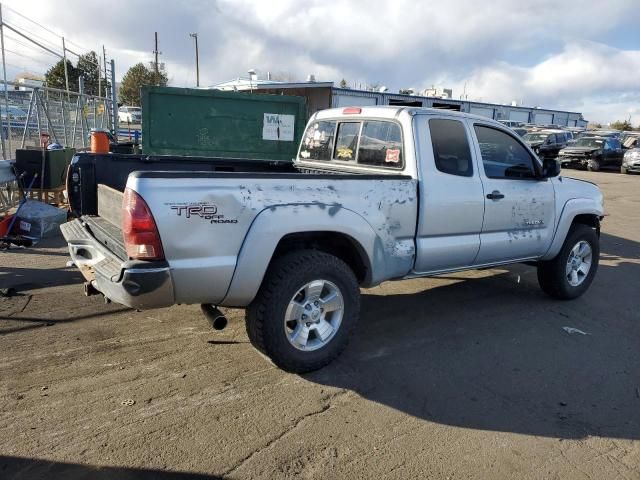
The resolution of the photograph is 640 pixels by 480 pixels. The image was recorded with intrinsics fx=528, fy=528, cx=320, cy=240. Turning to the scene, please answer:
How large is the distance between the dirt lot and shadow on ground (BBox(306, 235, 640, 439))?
0.05 feet

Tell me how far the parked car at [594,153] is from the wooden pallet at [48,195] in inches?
932

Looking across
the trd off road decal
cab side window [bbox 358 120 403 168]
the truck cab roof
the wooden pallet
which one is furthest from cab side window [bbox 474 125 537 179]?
the wooden pallet

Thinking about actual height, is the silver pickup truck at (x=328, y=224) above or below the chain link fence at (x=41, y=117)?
below

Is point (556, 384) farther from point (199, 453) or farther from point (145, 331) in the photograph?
point (145, 331)

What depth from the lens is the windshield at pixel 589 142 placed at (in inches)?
1041

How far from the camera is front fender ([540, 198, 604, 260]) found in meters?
5.50

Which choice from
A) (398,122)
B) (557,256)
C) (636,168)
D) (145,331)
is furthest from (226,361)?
(636,168)

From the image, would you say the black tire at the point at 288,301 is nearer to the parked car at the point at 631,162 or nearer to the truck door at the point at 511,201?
the truck door at the point at 511,201

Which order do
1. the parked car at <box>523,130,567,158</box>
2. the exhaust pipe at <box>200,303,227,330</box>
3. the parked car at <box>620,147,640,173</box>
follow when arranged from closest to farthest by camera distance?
the exhaust pipe at <box>200,303,227,330</box> < the parked car at <box>620,147,640,173</box> < the parked car at <box>523,130,567,158</box>

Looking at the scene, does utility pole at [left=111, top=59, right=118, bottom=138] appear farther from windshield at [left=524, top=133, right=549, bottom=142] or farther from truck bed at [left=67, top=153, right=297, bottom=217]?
windshield at [left=524, top=133, right=549, bottom=142]

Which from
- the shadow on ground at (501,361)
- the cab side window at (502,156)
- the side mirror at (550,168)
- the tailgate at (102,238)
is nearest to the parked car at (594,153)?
the shadow on ground at (501,361)

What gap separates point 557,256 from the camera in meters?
5.68

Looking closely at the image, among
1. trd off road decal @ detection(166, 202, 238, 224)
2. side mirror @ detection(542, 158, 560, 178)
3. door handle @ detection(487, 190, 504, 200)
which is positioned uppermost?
side mirror @ detection(542, 158, 560, 178)

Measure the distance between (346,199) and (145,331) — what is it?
2.08 metres
